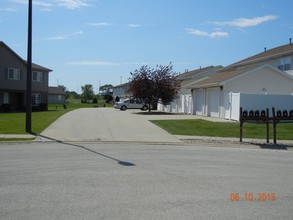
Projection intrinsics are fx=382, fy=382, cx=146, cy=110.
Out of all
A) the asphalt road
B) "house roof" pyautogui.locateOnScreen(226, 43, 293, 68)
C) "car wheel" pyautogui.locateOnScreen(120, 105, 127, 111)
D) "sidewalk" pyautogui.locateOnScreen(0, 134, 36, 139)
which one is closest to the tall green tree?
"car wheel" pyautogui.locateOnScreen(120, 105, 127, 111)

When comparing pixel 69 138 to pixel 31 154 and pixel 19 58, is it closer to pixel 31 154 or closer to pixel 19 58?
pixel 31 154

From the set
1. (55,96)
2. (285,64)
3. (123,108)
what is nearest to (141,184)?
(285,64)

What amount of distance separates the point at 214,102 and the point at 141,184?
81.3 feet

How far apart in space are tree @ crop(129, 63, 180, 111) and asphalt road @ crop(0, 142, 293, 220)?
1100 inches

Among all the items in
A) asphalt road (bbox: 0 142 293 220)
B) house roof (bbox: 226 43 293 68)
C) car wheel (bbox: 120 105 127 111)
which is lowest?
asphalt road (bbox: 0 142 293 220)

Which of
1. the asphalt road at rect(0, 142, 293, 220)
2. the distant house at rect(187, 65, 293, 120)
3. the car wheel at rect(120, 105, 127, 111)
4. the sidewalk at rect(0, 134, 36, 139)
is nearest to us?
the asphalt road at rect(0, 142, 293, 220)

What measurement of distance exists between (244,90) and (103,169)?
2308 cm

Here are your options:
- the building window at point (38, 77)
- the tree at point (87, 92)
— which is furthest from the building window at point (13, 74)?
the tree at point (87, 92)

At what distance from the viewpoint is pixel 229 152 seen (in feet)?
42.9

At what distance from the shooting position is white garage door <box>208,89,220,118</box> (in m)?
30.6

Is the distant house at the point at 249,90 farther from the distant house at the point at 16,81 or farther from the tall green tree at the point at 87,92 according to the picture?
the tall green tree at the point at 87,92

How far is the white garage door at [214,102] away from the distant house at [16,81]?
22615 millimetres

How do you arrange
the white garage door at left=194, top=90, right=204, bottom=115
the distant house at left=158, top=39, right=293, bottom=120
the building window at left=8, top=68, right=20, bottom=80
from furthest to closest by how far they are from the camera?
the building window at left=8, top=68, right=20, bottom=80, the white garage door at left=194, top=90, right=204, bottom=115, the distant house at left=158, top=39, right=293, bottom=120

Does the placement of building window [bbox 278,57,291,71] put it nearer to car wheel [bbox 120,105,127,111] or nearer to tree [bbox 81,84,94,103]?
car wheel [bbox 120,105,127,111]
